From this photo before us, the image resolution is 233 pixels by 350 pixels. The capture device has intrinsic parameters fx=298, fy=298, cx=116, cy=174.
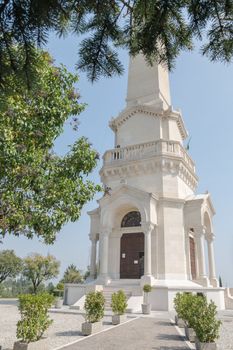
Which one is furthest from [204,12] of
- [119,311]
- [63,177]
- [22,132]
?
[119,311]

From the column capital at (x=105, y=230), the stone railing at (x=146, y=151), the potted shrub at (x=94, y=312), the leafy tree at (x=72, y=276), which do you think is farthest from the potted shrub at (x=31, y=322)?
the leafy tree at (x=72, y=276)

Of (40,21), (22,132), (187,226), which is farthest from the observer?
(187,226)

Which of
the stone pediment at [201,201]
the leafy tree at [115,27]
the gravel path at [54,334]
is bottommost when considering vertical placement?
the gravel path at [54,334]

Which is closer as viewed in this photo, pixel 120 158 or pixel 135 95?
pixel 120 158

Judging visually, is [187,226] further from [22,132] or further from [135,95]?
[22,132]

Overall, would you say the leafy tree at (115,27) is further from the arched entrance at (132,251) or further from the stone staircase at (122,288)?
the arched entrance at (132,251)

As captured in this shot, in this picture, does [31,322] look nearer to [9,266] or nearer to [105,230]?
[105,230]

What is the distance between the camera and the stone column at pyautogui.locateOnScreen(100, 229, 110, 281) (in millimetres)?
21922

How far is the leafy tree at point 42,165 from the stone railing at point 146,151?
15.0 metres

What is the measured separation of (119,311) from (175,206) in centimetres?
1105

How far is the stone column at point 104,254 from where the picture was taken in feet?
71.9

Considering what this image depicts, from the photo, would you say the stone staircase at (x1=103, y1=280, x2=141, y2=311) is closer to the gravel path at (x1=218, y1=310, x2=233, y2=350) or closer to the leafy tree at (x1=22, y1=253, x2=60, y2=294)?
the gravel path at (x1=218, y1=310, x2=233, y2=350)

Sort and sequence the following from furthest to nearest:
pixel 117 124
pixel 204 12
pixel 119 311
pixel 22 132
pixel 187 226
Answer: pixel 117 124 → pixel 187 226 → pixel 119 311 → pixel 22 132 → pixel 204 12

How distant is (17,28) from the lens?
3.20 meters
